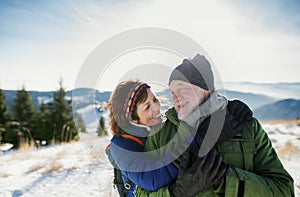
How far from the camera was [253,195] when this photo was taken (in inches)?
45.9

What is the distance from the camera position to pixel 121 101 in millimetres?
1787

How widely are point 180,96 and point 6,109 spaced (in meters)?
21.4

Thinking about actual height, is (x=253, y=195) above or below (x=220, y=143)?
below

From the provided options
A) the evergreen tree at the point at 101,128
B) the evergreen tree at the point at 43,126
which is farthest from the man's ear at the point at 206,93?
the evergreen tree at the point at 43,126

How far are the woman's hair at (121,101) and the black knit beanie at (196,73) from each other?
362 millimetres

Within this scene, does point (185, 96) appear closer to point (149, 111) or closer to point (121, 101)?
point (149, 111)

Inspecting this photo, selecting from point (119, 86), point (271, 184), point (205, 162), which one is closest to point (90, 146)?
point (119, 86)

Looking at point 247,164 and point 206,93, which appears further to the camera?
point 206,93

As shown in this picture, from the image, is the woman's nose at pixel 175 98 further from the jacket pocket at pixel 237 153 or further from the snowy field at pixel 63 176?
the snowy field at pixel 63 176

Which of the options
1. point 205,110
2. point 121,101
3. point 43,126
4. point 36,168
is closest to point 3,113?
point 43,126

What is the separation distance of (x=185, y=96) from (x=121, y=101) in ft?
1.86

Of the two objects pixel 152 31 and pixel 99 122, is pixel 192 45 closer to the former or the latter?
pixel 152 31

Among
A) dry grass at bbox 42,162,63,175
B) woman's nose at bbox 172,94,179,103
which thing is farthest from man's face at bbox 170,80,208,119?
dry grass at bbox 42,162,63,175

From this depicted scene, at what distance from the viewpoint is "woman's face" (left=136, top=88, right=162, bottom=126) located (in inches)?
66.8
